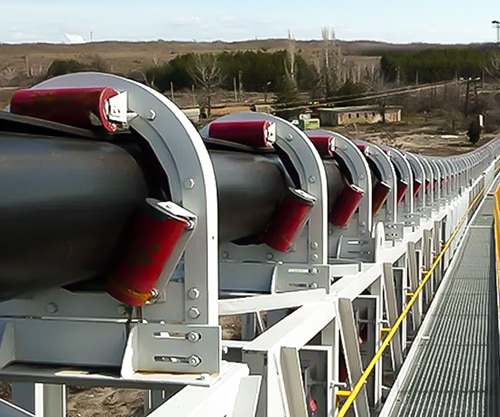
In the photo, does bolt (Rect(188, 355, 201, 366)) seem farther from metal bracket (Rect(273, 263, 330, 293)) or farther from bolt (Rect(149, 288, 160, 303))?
metal bracket (Rect(273, 263, 330, 293))

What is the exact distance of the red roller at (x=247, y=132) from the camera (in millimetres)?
3342

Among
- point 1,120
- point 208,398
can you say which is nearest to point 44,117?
point 1,120

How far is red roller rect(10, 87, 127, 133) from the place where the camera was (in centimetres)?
218

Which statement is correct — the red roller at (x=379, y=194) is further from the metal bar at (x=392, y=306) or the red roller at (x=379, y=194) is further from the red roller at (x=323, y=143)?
the red roller at (x=323, y=143)

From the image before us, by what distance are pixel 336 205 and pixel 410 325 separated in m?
3.43

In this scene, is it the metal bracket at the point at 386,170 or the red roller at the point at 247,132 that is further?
the metal bracket at the point at 386,170

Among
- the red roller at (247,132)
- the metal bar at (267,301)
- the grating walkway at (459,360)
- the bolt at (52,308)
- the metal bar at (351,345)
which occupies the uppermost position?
the red roller at (247,132)

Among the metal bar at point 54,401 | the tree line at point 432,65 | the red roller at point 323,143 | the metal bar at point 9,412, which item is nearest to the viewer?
the metal bar at point 9,412

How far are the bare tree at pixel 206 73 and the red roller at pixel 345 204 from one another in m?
39.4

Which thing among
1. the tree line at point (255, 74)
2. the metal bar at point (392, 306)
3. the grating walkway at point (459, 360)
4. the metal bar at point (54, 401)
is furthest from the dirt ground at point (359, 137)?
the tree line at point (255, 74)

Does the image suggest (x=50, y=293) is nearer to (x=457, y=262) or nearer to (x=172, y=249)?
(x=172, y=249)

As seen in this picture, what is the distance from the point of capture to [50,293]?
242 centimetres

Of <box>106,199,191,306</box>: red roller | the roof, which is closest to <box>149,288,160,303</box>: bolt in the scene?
<box>106,199,191,306</box>: red roller

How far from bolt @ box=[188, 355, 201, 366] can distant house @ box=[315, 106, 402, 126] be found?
173ft
